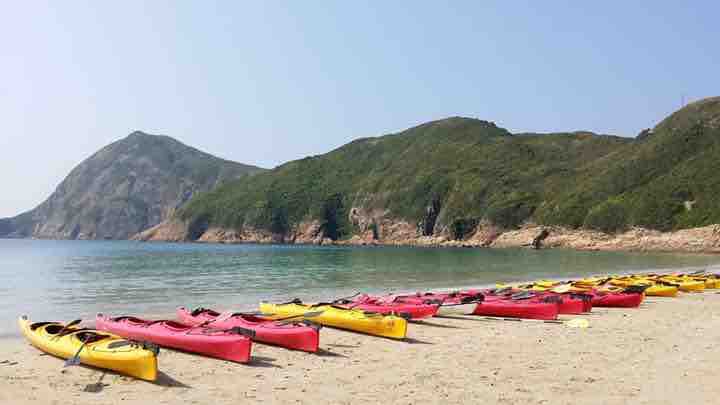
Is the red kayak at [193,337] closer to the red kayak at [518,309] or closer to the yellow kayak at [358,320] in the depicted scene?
the yellow kayak at [358,320]

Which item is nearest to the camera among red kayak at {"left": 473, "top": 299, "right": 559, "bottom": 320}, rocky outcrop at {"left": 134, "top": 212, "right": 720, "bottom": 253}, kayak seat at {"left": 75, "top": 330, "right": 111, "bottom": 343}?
kayak seat at {"left": 75, "top": 330, "right": 111, "bottom": 343}

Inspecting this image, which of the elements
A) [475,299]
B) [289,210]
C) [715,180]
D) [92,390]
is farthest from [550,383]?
[289,210]

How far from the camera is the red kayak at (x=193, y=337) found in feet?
40.0

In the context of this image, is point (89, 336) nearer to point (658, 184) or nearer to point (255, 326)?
point (255, 326)

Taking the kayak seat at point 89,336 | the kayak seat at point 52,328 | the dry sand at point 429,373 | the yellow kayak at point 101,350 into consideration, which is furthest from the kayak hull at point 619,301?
the kayak seat at point 52,328

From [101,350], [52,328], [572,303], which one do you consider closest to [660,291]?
[572,303]

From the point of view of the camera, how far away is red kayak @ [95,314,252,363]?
12.2 metres

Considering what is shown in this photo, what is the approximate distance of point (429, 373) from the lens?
1142cm

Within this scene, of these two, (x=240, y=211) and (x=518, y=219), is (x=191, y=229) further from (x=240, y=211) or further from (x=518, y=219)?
(x=518, y=219)

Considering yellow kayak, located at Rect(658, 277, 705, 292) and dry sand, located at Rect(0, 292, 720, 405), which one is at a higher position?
yellow kayak, located at Rect(658, 277, 705, 292)

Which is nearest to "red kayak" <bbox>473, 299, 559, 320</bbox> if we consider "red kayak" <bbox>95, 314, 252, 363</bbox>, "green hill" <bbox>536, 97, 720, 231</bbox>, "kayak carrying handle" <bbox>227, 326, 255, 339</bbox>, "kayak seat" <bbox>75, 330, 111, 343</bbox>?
"kayak carrying handle" <bbox>227, 326, 255, 339</bbox>

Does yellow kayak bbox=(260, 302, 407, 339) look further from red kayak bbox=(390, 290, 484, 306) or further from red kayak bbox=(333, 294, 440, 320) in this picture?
Result: red kayak bbox=(390, 290, 484, 306)

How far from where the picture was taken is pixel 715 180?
9362 centimetres

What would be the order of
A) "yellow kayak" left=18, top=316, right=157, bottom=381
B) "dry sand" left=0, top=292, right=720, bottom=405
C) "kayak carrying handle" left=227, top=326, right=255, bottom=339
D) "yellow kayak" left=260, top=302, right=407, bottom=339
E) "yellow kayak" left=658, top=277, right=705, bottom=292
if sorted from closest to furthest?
"dry sand" left=0, top=292, right=720, bottom=405 → "yellow kayak" left=18, top=316, right=157, bottom=381 → "kayak carrying handle" left=227, top=326, right=255, bottom=339 → "yellow kayak" left=260, top=302, right=407, bottom=339 → "yellow kayak" left=658, top=277, right=705, bottom=292
